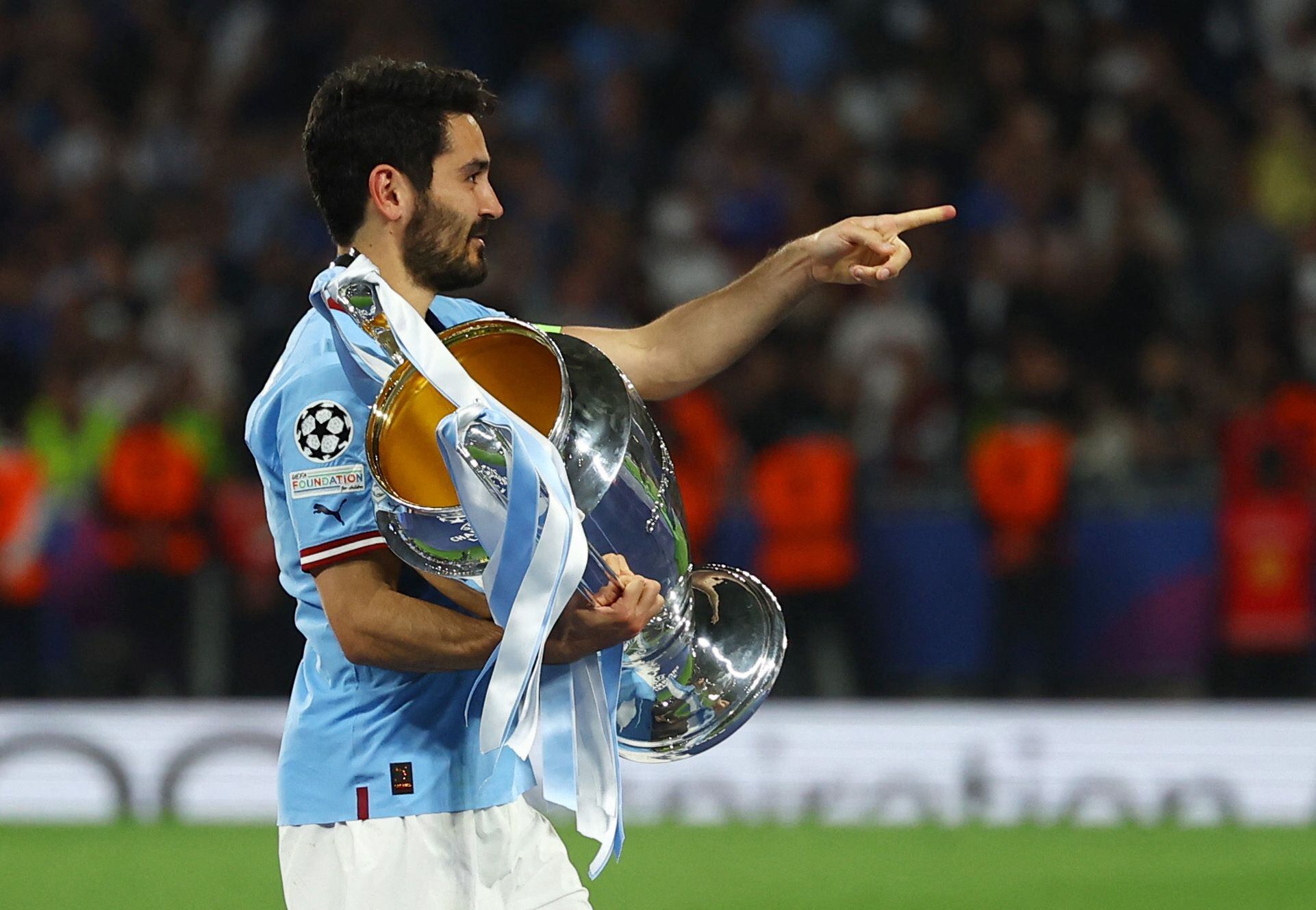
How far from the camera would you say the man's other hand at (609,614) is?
2863 millimetres

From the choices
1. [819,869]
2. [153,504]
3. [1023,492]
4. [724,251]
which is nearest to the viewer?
[819,869]

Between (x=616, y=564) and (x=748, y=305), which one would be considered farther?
(x=748, y=305)

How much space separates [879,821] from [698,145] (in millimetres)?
5185

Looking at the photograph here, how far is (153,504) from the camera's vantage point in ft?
33.7

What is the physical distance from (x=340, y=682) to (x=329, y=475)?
36 centimetres

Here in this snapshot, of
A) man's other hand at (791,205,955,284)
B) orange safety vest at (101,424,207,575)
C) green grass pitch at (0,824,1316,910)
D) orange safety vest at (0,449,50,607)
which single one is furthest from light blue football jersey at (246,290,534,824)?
orange safety vest at (0,449,50,607)

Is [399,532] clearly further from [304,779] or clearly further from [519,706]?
[304,779]

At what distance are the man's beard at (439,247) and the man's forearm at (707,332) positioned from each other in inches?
19.2

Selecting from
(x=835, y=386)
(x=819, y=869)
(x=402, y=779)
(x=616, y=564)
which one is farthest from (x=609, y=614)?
(x=835, y=386)

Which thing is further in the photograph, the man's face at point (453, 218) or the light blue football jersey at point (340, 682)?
the man's face at point (453, 218)

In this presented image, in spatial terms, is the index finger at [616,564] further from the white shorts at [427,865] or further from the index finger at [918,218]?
the index finger at [918,218]

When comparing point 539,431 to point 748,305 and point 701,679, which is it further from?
point 748,305

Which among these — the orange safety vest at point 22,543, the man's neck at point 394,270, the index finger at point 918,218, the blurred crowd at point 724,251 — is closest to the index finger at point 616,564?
the man's neck at point 394,270

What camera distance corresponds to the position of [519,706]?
2887 mm
